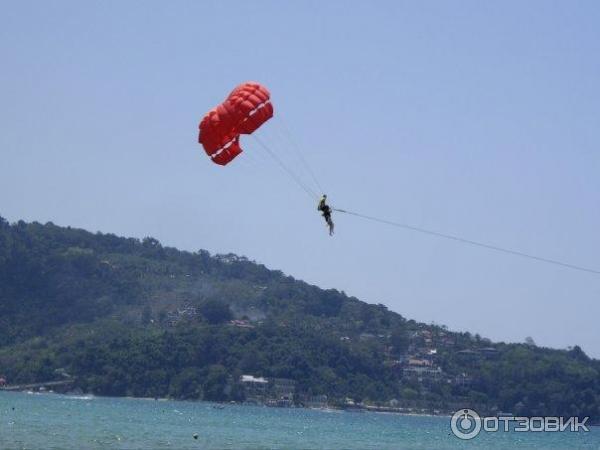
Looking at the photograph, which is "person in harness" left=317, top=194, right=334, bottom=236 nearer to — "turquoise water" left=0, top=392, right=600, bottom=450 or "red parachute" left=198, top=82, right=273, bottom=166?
"red parachute" left=198, top=82, right=273, bottom=166

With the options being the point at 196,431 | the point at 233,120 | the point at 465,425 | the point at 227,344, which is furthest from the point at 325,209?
the point at 227,344

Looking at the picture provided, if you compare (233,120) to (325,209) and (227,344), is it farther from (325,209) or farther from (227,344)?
(227,344)

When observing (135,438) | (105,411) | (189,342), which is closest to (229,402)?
(189,342)

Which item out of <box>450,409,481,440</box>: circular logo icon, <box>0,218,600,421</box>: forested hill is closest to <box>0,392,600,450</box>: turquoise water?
<box>450,409,481,440</box>: circular logo icon

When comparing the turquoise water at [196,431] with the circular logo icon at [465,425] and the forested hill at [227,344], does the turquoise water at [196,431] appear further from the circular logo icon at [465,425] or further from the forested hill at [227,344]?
the forested hill at [227,344]

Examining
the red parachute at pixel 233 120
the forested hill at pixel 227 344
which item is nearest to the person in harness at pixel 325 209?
the red parachute at pixel 233 120

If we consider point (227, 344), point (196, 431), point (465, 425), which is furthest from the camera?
point (227, 344)
